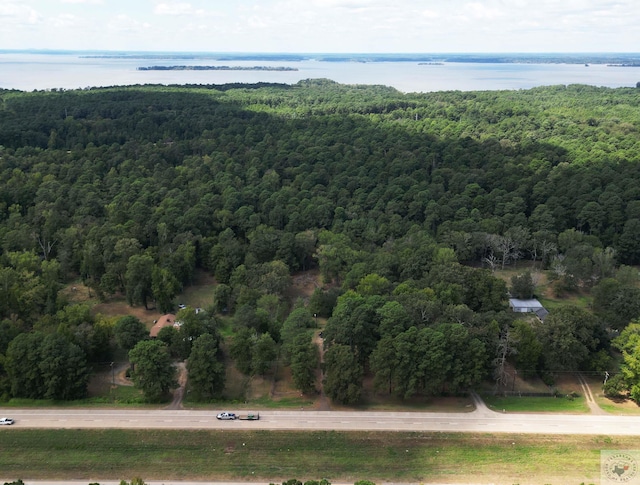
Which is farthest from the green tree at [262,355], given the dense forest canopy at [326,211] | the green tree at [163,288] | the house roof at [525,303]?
the house roof at [525,303]

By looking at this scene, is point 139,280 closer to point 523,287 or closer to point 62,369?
point 62,369

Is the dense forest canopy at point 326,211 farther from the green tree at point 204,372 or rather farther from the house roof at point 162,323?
the green tree at point 204,372

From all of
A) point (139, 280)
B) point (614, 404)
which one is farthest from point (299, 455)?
point (139, 280)

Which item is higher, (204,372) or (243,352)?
(243,352)

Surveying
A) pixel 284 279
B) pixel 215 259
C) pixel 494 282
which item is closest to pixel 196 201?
pixel 215 259

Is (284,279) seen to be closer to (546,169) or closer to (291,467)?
(291,467)
